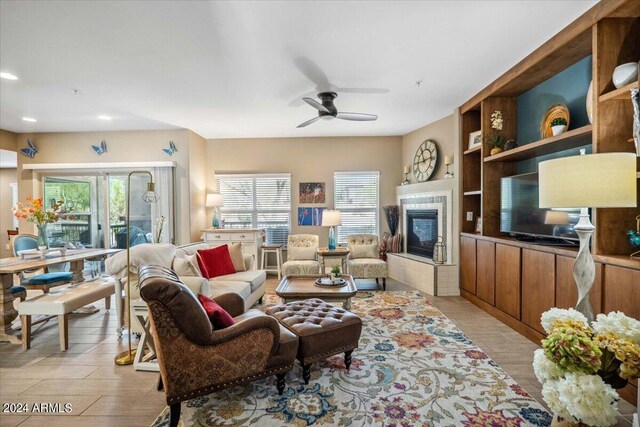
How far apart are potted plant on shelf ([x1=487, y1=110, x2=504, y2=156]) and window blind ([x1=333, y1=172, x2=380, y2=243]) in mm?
2539

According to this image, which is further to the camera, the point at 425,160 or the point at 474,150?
the point at 425,160

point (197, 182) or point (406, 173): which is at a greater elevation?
point (406, 173)

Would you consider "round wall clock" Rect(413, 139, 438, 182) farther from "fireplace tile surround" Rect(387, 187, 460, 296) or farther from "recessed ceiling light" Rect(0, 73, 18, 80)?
"recessed ceiling light" Rect(0, 73, 18, 80)

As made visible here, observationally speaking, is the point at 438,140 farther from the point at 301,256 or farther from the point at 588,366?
the point at 588,366

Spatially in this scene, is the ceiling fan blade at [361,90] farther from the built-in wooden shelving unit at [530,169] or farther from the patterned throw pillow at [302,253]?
the patterned throw pillow at [302,253]

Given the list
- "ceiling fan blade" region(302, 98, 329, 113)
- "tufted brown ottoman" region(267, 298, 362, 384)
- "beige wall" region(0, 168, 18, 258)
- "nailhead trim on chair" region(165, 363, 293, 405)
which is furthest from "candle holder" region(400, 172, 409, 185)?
"beige wall" region(0, 168, 18, 258)

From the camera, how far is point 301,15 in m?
2.30

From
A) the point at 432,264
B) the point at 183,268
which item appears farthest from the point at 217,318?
the point at 432,264

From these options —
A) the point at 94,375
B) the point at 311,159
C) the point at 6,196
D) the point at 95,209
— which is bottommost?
the point at 94,375

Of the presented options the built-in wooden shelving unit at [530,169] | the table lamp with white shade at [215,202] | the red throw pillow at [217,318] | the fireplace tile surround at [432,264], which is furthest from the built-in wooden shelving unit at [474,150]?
the table lamp with white shade at [215,202]

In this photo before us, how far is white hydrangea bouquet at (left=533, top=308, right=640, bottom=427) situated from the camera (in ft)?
4.15

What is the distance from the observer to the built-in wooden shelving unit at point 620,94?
6.74 feet

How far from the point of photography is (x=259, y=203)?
20.6 ft

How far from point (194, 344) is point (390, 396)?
4.64 ft
